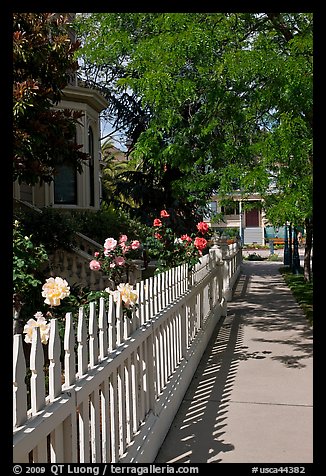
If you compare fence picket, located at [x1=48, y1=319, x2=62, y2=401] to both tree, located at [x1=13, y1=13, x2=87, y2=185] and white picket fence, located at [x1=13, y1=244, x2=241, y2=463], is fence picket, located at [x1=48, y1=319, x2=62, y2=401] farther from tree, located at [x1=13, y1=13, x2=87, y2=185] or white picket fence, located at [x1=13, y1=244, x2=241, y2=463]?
tree, located at [x1=13, y1=13, x2=87, y2=185]

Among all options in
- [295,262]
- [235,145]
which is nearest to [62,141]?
[235,145]

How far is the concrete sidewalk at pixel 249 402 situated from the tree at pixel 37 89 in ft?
14.2

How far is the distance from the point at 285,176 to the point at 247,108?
1749 millimetres

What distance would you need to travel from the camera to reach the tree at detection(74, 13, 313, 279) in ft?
20.7

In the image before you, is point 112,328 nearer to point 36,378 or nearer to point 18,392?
point 36,378

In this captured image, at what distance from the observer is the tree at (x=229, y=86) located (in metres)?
6.32

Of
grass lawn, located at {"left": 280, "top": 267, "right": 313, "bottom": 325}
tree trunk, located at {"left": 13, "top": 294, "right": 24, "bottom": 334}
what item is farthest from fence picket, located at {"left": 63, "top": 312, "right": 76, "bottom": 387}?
grass lawn, located at {"left": 280, "top": 267, "right": 313, "bottom": 325}

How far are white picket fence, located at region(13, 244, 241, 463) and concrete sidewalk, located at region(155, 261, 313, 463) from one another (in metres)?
0.21

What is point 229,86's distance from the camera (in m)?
7.54

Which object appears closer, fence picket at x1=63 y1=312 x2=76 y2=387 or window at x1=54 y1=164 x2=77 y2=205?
fence picket at x1=63 y1=312 x2=76 y2=387

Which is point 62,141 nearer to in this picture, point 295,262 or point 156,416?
point 156,416

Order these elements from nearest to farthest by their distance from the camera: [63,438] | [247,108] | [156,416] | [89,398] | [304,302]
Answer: [63,438], [89,398], [156,416], [247,108], [304,302]

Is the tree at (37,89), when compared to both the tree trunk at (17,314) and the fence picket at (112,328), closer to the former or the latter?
the tree trunk at (17,314)

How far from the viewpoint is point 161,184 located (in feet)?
64.4
